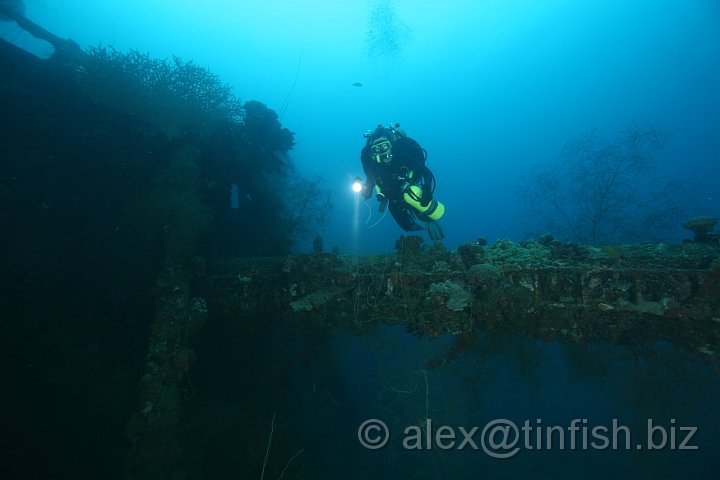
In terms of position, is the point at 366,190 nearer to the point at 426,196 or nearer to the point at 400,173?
the point at 400,173

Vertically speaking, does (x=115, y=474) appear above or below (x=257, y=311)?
below

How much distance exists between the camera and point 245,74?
81.5 m

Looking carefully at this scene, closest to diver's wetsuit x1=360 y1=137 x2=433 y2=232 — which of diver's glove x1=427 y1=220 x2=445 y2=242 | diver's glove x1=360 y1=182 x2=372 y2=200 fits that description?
diver's glove x1=360 y1=182 x2=372 y2=200

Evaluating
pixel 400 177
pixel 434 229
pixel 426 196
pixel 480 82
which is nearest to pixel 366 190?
pixel 400 177

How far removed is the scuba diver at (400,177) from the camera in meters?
6.22

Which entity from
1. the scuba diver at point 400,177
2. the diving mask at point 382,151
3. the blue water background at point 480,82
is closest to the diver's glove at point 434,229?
the scuba diver at point 400,177

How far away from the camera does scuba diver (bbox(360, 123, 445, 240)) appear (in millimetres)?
6223

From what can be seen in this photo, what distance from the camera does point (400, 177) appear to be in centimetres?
628

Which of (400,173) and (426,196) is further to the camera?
(400,173)

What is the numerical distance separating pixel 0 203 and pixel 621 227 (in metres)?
13.4

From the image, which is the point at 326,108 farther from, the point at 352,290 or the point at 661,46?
the point at 352,290

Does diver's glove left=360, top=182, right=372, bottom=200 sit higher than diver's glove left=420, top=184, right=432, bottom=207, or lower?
higher

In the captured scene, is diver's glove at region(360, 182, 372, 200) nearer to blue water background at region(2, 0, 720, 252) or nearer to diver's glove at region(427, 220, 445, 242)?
diver's glove at region(427, 220, 445, 242)

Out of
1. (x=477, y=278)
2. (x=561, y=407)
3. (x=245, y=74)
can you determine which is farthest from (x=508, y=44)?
(x=477, y=278)
